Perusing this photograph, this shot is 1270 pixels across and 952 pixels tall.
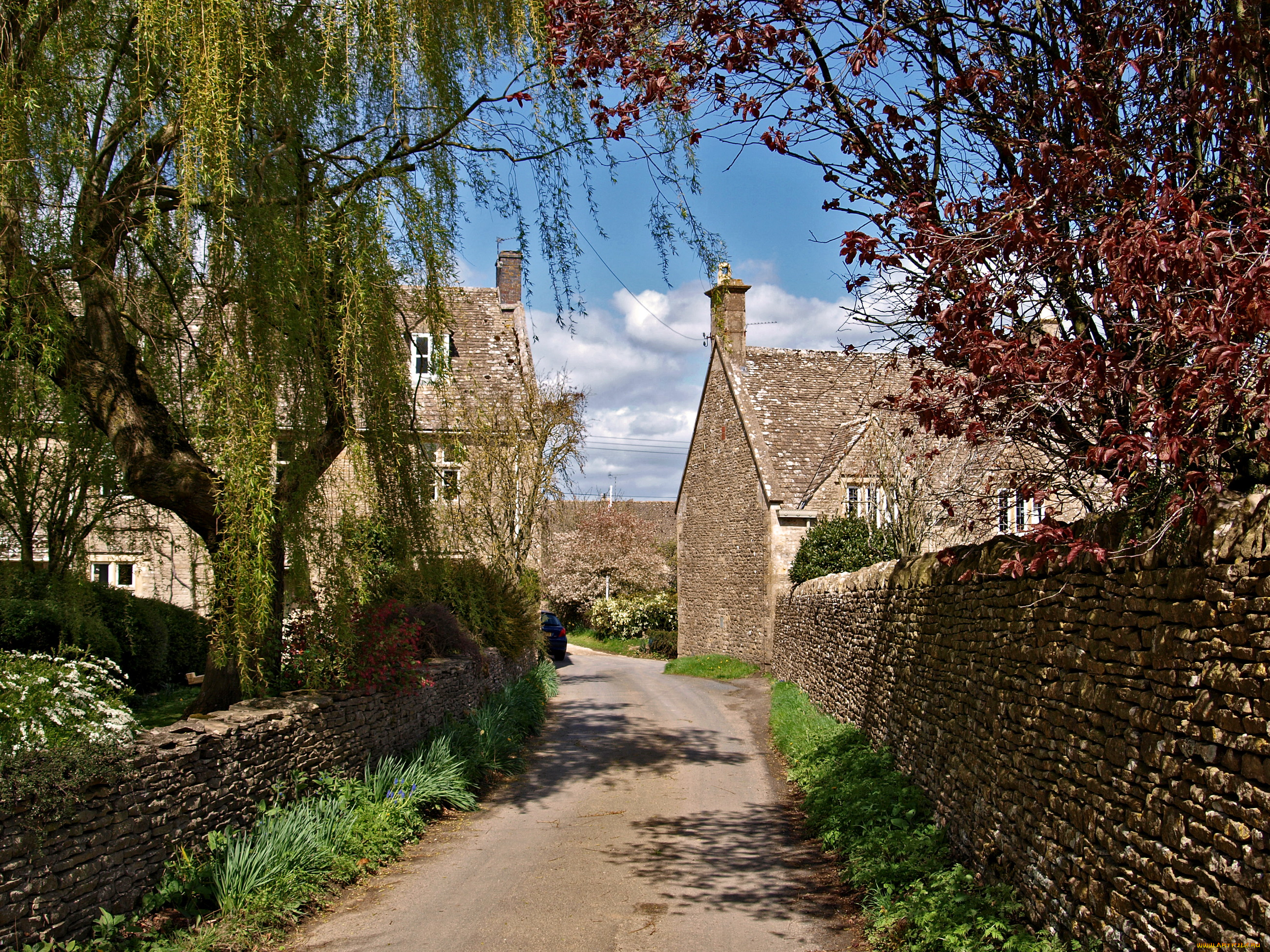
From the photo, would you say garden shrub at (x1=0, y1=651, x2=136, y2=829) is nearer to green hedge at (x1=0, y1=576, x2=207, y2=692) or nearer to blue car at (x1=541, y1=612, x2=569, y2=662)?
green hedge at (x1=0, y1=576, x2=207, y2=692)

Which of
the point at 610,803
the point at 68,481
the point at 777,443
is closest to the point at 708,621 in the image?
the point at 777,443

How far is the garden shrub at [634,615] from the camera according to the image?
129 feet

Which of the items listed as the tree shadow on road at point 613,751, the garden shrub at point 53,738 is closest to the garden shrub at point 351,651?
the tree shadow on road at point 613,751

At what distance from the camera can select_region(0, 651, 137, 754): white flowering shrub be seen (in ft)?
17.2

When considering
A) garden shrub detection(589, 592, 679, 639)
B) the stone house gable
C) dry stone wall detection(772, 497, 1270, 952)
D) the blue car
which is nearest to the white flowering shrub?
dry stone wall detection(772, 497, 1270, 952)

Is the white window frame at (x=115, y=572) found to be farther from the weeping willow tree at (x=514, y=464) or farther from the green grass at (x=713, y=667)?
the green grass at (x=713, y=667)

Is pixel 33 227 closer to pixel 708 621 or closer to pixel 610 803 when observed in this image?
pixel 610 803

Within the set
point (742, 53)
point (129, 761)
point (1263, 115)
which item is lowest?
point (129, 761)

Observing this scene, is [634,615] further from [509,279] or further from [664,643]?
[509,279]

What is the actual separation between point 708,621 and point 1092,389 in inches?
982

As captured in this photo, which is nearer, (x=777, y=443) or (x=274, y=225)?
(x=274, y=225)

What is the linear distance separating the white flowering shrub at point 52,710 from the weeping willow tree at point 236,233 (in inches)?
35.6

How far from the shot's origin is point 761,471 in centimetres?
2481

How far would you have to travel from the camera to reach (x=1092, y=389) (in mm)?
4543
